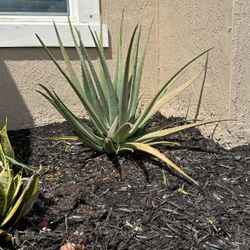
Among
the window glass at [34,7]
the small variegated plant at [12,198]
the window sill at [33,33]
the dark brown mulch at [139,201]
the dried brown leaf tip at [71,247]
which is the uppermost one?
the window glass at [34,7]

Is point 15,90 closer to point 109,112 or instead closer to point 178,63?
point 109,112

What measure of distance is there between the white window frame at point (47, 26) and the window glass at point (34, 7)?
42 millimetres

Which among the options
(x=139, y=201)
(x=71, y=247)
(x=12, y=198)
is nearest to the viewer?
(x=71, y=247)

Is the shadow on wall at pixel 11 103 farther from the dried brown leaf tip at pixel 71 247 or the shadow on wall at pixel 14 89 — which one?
the dried brown leaf tip at pixel 71 247

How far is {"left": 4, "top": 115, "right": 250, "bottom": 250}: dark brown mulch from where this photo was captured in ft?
6.40

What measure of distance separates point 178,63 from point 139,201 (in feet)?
5.38

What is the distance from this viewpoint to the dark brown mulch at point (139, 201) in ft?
6.40

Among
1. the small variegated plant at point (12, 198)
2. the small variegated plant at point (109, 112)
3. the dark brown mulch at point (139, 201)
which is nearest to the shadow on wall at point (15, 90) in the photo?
the dark brown mulch at point (139, 201)

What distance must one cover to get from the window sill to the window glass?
0.16 m

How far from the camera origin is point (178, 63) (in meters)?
3.47

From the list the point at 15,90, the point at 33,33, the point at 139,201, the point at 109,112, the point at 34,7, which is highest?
the point at 34,7

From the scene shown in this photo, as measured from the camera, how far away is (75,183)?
8.11 ft

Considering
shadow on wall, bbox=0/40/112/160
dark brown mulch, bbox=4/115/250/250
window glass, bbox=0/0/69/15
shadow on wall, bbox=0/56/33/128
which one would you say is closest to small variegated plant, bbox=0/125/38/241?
dark brown mulch, bbox=4/115/250/250

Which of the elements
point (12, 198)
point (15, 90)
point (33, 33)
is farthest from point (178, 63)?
point (12, 198)
